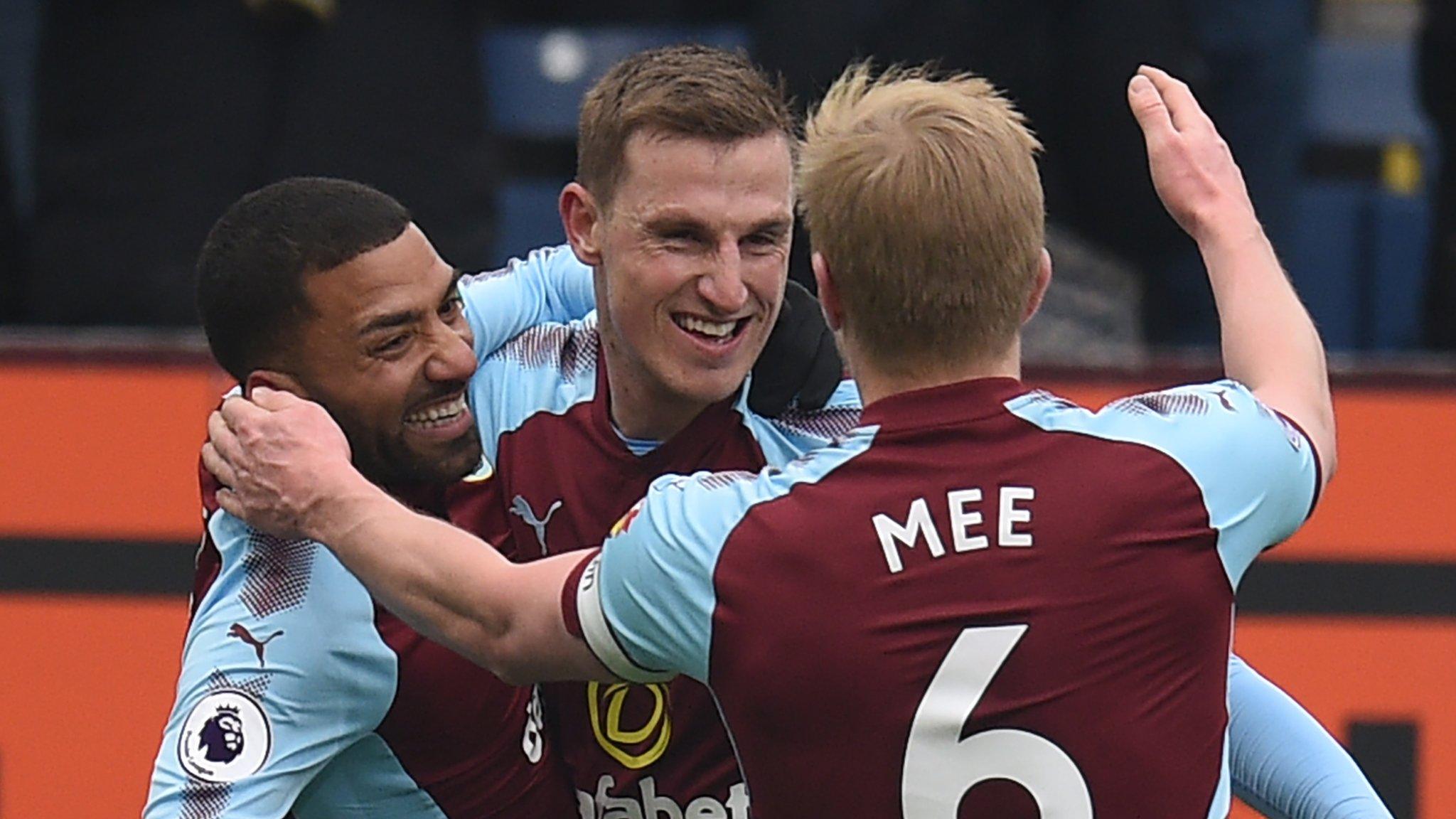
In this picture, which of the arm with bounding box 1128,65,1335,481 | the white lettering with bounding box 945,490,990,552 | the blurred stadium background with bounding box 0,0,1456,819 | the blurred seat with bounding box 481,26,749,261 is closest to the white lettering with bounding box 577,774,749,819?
the white lettering with bounding box 945,490,990,552

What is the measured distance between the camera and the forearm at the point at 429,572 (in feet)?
8.36

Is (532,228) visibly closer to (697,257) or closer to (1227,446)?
(697,257)

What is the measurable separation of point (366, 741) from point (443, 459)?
372 millimetres

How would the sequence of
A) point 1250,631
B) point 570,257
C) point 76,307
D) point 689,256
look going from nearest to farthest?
1. point 689,256
2. point 570,257
3. point 1250,631
4. point 76,307

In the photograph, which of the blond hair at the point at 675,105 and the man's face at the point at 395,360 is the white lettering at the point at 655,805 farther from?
the blond hair at the point at 675,105

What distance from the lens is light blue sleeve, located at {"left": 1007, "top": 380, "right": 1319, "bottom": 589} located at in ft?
8.17

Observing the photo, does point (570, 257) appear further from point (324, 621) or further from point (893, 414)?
point (893, 414)

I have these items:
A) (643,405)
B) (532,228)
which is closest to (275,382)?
(643,405)

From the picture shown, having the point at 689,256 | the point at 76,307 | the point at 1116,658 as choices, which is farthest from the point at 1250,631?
the point at 76,307

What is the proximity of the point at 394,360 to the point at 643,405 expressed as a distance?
0.38 meters

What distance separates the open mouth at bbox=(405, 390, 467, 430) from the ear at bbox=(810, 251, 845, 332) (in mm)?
702

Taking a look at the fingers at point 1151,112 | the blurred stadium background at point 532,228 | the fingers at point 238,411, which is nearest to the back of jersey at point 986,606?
the fingers at point 1151,112

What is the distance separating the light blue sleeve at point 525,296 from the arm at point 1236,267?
930mm

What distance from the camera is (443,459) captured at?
310 cm
